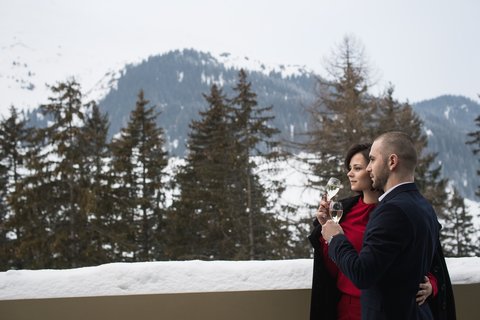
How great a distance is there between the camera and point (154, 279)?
2.14 metres

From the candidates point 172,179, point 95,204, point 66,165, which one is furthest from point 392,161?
point 172,179

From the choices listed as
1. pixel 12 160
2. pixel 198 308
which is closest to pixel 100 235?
pixel 12 160

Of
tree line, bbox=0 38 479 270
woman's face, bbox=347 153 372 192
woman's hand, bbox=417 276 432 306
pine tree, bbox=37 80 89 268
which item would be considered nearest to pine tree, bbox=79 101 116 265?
tree line, bbox=0 38 479 270

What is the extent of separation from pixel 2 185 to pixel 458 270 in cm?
1767

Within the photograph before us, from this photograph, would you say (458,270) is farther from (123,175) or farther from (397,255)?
(123,175)

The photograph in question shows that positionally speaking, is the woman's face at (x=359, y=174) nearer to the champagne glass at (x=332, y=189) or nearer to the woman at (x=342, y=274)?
the woman at (x=342, y=274)

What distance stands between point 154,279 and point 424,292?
1.21 metres

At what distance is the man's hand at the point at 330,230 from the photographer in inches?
61.0

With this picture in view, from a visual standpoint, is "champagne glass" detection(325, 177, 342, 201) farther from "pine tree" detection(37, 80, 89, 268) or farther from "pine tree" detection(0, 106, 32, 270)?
"pine tree" detection(0, 106, 32, 270)

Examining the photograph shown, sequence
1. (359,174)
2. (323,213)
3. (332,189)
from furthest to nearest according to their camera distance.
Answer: (359,174) < (332,189) < (323,213)

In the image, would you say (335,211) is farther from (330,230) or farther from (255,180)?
(255,180)

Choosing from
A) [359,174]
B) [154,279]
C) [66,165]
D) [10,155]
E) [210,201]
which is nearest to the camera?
[359,174]

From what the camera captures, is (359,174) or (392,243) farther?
(359,174)

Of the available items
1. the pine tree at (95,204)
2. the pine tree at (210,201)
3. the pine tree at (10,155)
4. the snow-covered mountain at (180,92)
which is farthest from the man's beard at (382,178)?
the snow-covered mountain at (180,92)
